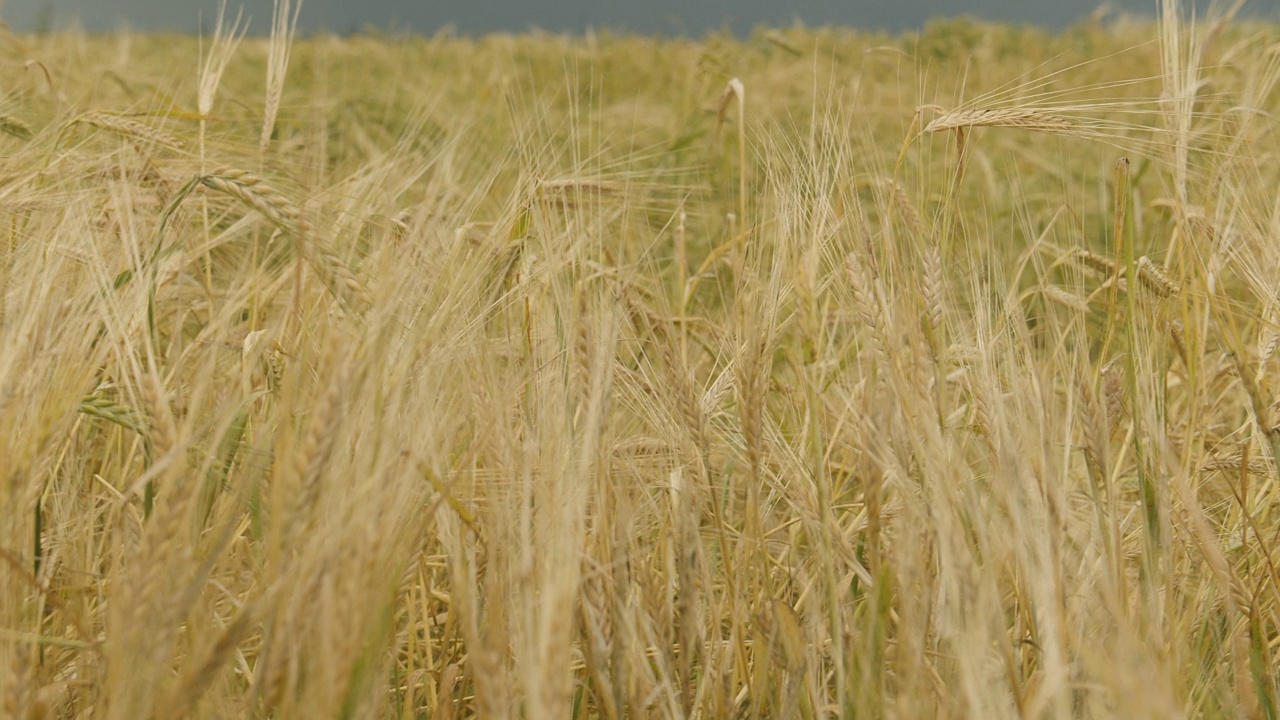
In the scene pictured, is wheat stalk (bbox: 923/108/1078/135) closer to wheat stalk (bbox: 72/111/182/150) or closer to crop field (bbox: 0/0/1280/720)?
crop field (bbox: 0/0/1280/720)

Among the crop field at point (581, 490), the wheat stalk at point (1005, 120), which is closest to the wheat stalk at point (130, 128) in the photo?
the crop field at point (581, 490)

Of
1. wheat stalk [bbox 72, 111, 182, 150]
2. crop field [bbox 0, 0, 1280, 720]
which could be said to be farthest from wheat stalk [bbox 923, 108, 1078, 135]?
wheat stalk [bbox 72, 111, 182, 150]

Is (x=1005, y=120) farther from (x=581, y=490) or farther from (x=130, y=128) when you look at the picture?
(x=130, y=128)

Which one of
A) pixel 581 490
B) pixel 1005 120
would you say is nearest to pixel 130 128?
pixel 581 490

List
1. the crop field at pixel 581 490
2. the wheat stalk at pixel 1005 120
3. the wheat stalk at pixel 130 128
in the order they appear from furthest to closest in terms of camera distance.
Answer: the wheat stalk at pixel 130 128 → the wheat stalk at pixel 1005 120 → the crop field at pixel 581 490

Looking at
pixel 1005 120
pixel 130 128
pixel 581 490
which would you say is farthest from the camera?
pixel 130 128

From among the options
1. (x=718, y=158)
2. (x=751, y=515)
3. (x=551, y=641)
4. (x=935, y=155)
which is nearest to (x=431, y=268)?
(x=751, y=515)

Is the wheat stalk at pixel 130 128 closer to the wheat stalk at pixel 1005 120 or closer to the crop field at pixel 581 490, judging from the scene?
the crop field at pixel 581 490

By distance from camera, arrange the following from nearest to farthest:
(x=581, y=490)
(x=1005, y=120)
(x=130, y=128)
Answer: (x=581, y=490) < (x=1005, y=120) < (x=130, y=128)

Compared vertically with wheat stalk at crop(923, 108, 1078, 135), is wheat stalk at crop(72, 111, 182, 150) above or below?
above

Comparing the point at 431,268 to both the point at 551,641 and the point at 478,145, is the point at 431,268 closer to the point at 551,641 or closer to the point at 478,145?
the point at 551,641

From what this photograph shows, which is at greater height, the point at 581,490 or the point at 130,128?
the point at 130,128

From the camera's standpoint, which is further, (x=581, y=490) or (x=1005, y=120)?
(x=1005, y=120)

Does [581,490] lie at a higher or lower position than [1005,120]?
lower
